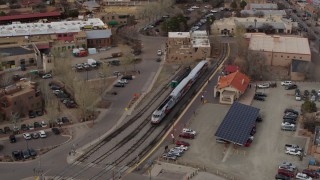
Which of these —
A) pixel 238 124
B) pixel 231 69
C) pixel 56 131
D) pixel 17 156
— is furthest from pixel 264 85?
pixel 17 156

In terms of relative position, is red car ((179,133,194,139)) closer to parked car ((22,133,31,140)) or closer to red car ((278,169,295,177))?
red car ((278,169,295,177))

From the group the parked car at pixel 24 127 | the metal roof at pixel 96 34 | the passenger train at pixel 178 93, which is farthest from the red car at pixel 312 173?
the metal roof at pixel 96 34

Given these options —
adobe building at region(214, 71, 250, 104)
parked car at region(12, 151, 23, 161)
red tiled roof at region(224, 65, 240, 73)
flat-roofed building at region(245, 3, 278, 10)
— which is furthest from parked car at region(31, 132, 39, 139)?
flat-roofed building at region(245, 3, 278, 10)

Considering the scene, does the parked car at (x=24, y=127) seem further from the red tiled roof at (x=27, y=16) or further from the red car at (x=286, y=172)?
the red tiled roof at (x=27, y=16)

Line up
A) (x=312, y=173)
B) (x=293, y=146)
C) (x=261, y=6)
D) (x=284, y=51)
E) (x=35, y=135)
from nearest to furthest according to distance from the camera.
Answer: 1. (x=312, y=173)
2. (x=293, y=146)
3. (x=35, y=135)
4. (x=284, y=51)
5. (x=261, y=6)

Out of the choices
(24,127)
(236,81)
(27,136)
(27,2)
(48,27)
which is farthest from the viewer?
(27,2)

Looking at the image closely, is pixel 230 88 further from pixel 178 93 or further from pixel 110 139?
pixel 110 139

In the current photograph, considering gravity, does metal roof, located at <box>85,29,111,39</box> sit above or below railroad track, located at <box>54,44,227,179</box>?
above
